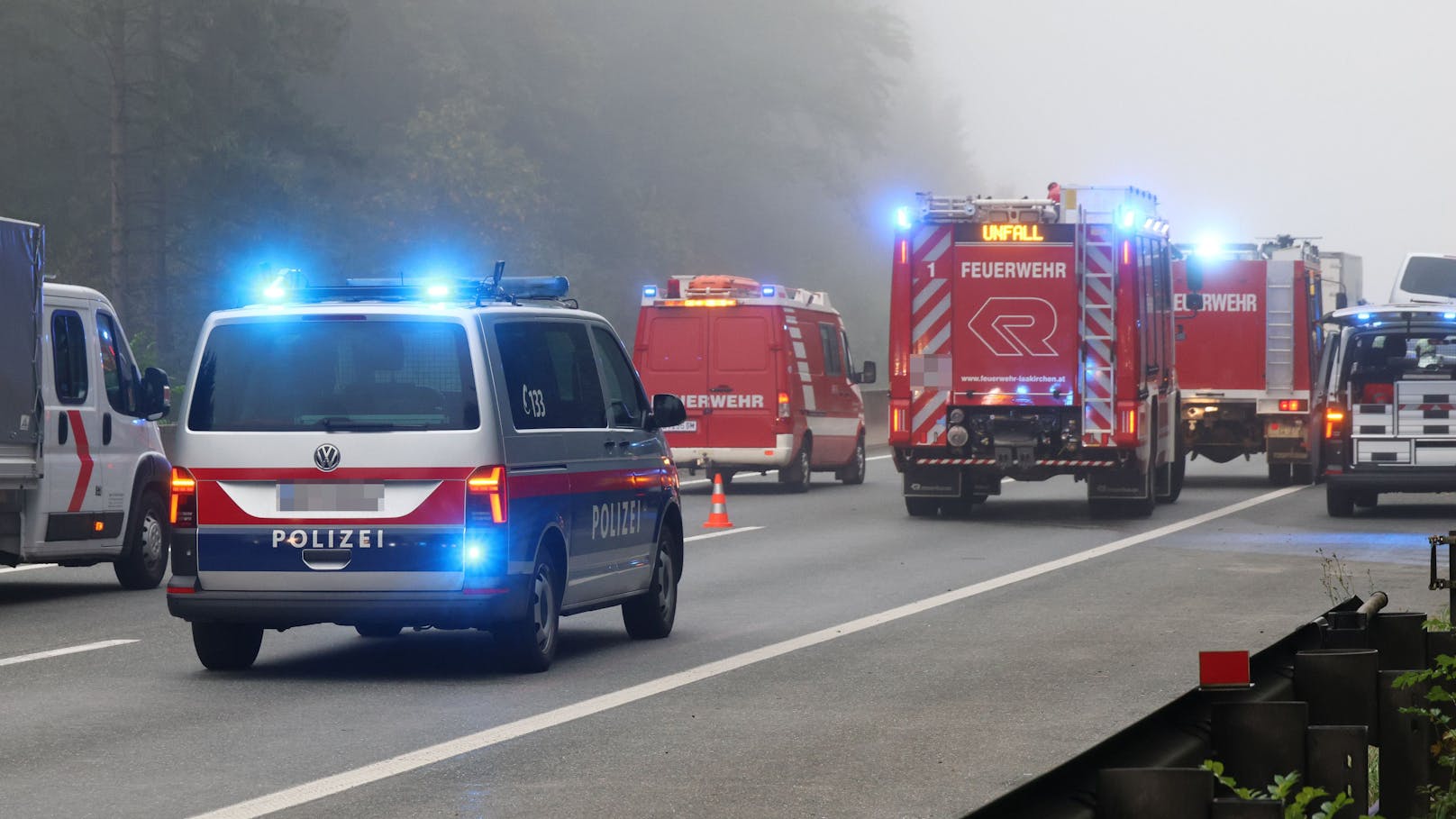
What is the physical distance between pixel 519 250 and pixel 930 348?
34.4 metres

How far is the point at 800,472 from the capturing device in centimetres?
2864

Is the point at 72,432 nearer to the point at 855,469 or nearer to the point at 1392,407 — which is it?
the point at 1392,407

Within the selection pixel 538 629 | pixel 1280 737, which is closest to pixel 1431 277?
pixel 538 629

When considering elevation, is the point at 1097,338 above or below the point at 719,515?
above

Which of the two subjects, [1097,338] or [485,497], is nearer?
[485,497]

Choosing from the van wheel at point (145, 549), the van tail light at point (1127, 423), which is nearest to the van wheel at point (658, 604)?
the van wheel at point (145, 549)

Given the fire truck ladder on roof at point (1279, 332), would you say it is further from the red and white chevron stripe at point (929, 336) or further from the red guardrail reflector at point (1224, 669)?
the red guardrail reflector at point (1224, 669)

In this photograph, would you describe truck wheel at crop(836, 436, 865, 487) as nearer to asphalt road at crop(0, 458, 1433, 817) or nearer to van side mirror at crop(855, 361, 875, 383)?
van side mirror at crop(855, 361, 875, 383)

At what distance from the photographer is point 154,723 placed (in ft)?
32.7

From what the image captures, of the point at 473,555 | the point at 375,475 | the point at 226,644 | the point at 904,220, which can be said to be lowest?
the point at 226,644

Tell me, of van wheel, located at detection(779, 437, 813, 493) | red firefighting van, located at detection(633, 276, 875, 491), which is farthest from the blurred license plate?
van wheel, located at detection(779, 437, 813, 493)

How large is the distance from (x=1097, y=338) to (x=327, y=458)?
43.7ft

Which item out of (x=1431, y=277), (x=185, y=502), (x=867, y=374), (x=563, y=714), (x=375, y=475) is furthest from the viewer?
(x=1431, y=277)

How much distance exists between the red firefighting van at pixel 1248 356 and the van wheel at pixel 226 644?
767 inches
